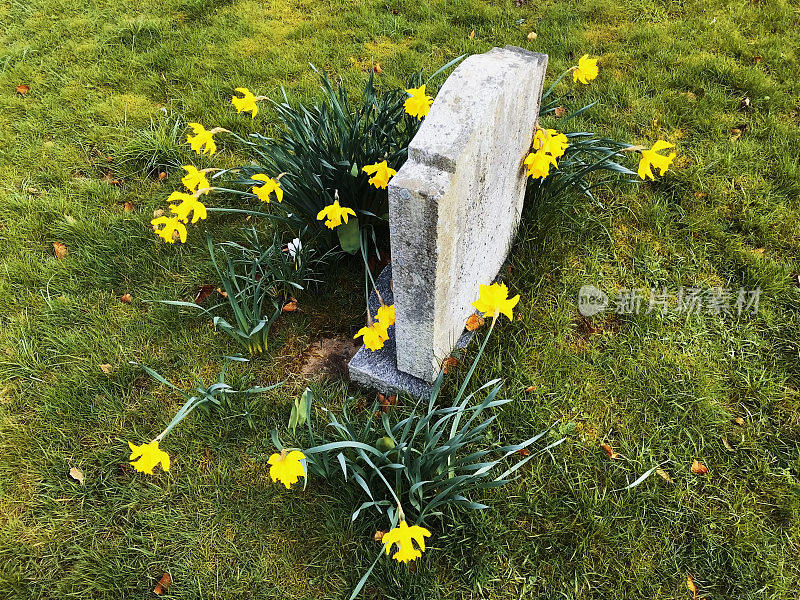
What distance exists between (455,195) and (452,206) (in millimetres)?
39

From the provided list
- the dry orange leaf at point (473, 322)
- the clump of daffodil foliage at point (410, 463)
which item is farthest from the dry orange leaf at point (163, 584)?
the dry orange leaf at point (473, 322)

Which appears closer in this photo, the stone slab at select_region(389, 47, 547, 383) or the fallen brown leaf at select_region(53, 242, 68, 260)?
the stone slab at select_region(389, 47, 547, 383)

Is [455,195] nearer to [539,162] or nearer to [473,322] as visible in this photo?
[473,322]

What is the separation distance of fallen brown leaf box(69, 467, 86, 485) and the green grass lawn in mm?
33

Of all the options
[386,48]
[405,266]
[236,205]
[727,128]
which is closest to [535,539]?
[405,266]

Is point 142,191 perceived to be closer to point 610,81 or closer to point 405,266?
point 405,266

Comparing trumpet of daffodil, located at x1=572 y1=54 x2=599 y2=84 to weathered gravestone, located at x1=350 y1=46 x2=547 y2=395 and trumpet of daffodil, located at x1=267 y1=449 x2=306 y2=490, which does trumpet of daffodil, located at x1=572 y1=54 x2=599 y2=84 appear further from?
trumpet of daffodil, located at x1=267 y1=449 x2=306 y2=490

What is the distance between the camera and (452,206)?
74.7 inches

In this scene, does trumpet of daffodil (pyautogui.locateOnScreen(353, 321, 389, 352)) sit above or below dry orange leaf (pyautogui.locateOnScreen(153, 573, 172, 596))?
above

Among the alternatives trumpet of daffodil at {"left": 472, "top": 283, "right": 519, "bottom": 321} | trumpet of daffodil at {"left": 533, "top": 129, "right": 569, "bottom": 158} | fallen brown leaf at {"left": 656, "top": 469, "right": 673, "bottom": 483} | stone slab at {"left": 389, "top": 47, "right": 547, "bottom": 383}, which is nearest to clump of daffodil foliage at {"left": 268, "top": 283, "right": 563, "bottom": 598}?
trumpet of daffodil at {"left": 472, "top": 283, "right": 519, "bottom": 321}

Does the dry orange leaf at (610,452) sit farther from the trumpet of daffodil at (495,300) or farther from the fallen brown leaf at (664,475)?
the trumpet of daffodil at (495,300)

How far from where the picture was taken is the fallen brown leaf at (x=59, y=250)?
3139mm

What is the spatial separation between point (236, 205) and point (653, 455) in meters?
2.63

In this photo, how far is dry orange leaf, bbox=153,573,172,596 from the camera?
6.76 ft
